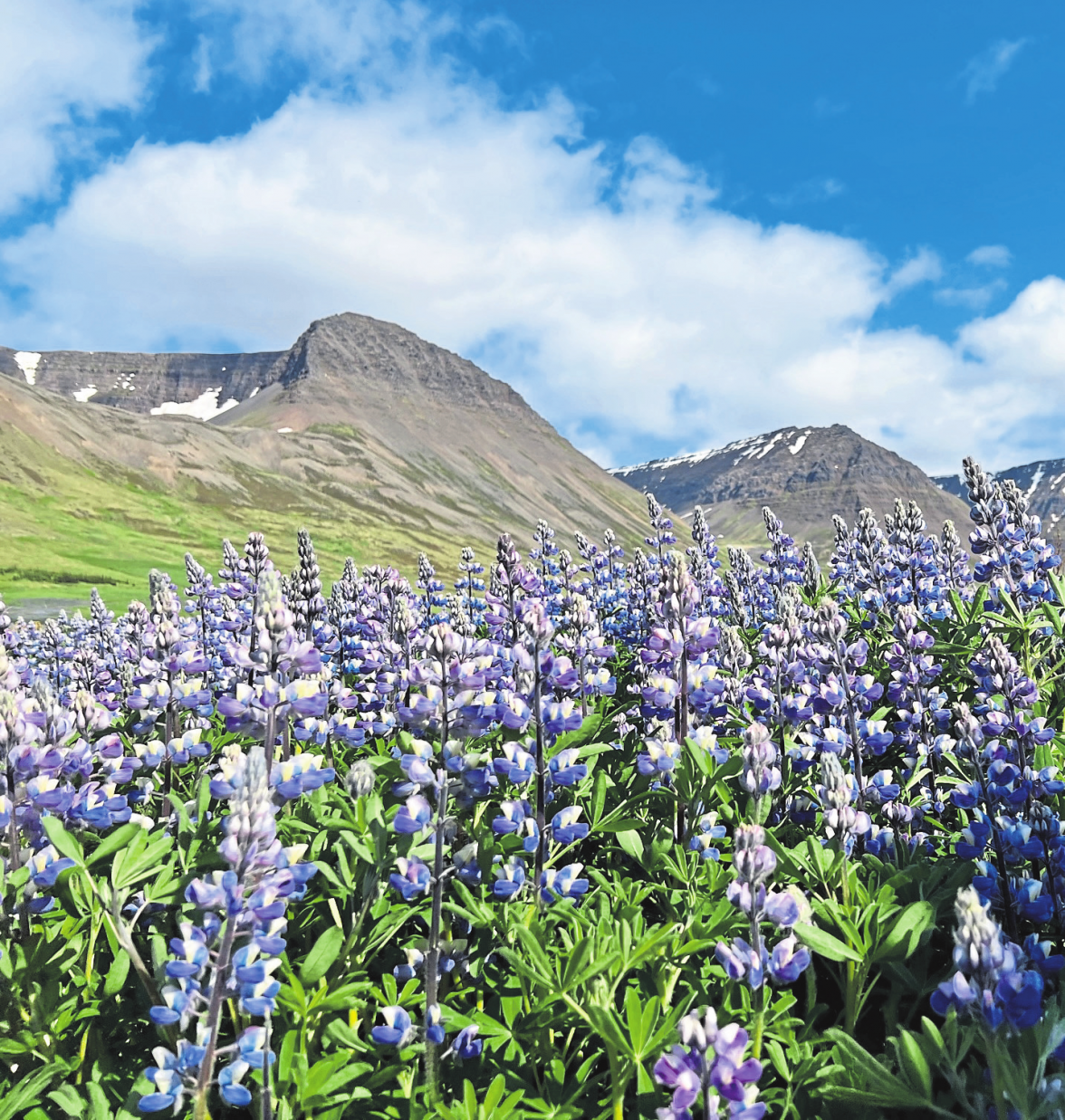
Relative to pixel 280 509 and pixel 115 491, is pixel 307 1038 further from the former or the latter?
pixel 280 509

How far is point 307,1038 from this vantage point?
2.52 m

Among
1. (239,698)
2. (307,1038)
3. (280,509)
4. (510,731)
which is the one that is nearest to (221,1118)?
(307,1038)

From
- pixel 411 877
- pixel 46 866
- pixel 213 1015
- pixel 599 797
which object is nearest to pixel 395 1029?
pixel 411 877

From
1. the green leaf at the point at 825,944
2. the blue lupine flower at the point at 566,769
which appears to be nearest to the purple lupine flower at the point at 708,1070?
the green leaf at the point at 825,944

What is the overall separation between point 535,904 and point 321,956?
0.87 metres

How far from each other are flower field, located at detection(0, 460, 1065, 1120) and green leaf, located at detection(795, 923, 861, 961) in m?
0.01

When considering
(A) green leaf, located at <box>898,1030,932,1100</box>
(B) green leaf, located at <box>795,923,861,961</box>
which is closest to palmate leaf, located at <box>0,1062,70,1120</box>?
(B) green leaf, located at <box>795,923,861,961</box>

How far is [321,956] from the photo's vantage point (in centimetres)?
252

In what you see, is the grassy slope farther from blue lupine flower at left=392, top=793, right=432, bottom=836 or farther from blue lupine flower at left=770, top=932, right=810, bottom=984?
blue lupine flower at left=770, top=932, right=810, bottom=984

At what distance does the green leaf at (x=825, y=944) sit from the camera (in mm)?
2496

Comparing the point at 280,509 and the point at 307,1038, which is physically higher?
the point at 280,509

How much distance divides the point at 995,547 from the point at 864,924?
550 cm

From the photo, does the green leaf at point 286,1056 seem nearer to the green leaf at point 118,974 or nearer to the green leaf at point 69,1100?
the green leaf at point 69,1100

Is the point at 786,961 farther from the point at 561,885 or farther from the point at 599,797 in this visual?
the point at 599,797
